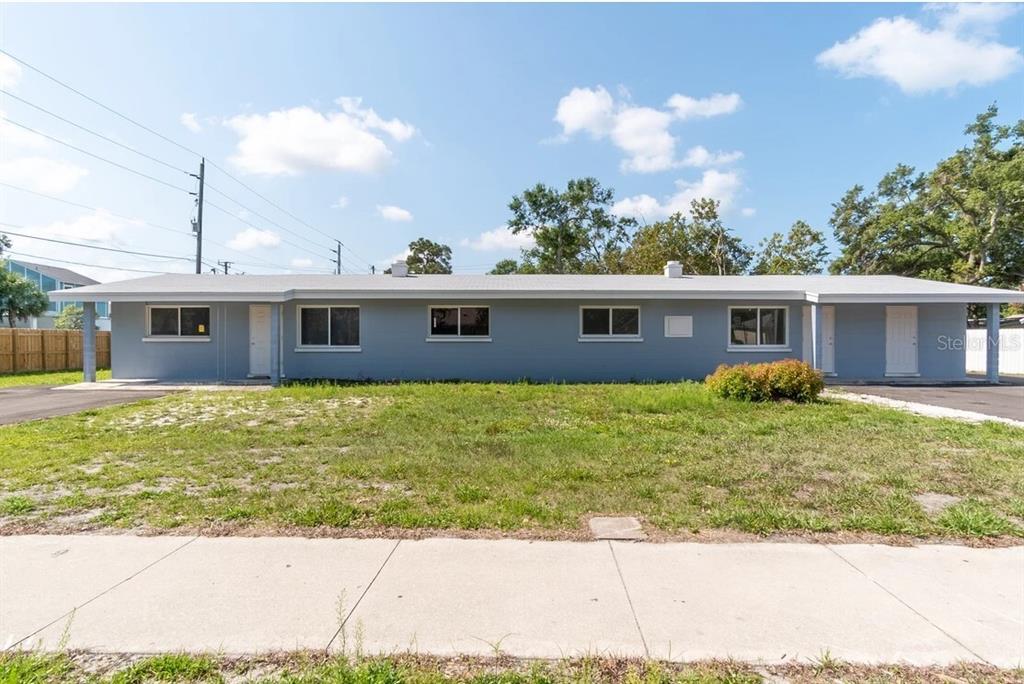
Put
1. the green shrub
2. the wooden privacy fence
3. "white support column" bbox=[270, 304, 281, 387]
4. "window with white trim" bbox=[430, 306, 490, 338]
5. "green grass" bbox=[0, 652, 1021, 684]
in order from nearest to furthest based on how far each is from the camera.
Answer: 1. "green grass" bbox=[0, 652, 1021, 684]
2. the green shrub
3. "white support column" bbox=[270, 304, 281, 387]
4. "window with white trim" bbox=[430, 306, 490, 338]
5. the wooden privacy fence

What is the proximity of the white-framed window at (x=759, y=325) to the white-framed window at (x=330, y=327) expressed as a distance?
11801 mm

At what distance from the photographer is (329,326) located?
14.8m

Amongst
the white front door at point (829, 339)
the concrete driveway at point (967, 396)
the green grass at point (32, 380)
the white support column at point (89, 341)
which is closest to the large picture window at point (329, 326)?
the white support column at point (89, 341)

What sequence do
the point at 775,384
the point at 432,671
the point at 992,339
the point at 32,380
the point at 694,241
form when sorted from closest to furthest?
the point at 432,671 < the point at 775,384 < the point at 992,339 < the point at 32,380 < the point at 694,241

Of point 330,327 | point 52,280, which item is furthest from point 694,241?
point 52,280

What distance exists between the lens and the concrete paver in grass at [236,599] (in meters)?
2.55

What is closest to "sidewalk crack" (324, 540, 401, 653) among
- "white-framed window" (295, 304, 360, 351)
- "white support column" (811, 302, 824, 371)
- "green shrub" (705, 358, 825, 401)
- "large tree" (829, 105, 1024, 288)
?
"green shrub" (705, 358, 825, 401)

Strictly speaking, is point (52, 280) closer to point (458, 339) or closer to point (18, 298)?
point (18, 298)

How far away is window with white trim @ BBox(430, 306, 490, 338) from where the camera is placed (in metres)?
14.8

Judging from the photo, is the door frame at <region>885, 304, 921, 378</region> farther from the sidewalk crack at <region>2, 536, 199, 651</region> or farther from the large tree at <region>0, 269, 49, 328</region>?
the large tree at <region>0, 269, 49, 328</region>

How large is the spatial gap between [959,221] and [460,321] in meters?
31.7

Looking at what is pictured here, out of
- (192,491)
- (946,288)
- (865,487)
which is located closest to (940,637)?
(865,487)

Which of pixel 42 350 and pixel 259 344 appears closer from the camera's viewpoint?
pixel 259 344

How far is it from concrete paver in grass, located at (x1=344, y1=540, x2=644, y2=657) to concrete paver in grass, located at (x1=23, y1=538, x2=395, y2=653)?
0.78 feet
